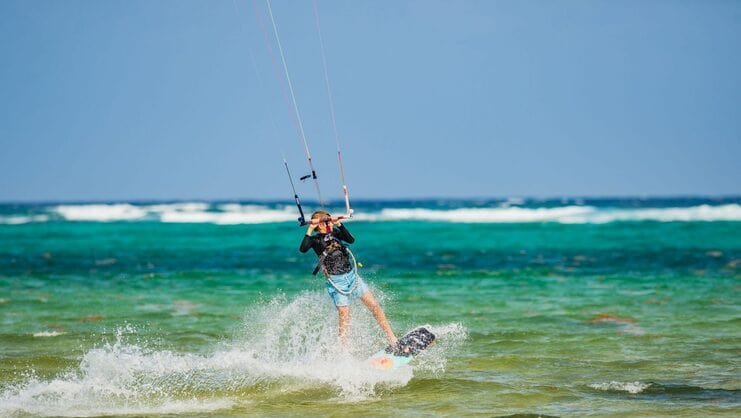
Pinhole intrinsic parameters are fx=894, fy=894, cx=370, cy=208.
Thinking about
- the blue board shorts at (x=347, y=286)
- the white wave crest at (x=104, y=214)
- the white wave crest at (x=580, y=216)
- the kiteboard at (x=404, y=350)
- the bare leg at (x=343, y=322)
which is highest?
the blue board shorts at (x=347, y=286)

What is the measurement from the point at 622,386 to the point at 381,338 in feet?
11.7

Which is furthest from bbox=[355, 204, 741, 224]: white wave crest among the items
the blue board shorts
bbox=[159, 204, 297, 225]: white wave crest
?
the blue board shorts

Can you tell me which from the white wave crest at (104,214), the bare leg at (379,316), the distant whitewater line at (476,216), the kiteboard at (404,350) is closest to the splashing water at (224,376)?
the kiteboard at (404,350)

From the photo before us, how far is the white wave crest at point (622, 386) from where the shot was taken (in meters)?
9.77

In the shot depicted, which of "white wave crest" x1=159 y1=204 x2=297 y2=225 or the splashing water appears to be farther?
"white wave crest" x1=159 y1=204 x2=297 y2=225

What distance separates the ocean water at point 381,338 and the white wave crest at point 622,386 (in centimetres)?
4

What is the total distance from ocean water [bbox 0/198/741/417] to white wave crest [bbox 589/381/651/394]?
0.12ft

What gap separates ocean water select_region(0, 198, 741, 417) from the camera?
9.57m

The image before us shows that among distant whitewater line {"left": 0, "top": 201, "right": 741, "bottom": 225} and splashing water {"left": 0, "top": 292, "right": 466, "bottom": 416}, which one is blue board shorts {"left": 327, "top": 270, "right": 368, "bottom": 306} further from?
distant whitewater line {"left": 0, "top": 201, "right": 741, "bottom": 225}

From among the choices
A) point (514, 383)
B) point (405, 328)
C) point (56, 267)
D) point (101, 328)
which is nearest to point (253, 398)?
point (514, 383)

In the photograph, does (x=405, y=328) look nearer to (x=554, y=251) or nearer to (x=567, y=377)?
(x=567, y=377)

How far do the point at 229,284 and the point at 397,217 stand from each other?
52226mm

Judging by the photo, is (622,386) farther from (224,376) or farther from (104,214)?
(104,214)

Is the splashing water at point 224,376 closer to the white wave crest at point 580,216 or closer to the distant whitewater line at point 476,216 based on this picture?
the distant whitewater line at point 476,216
